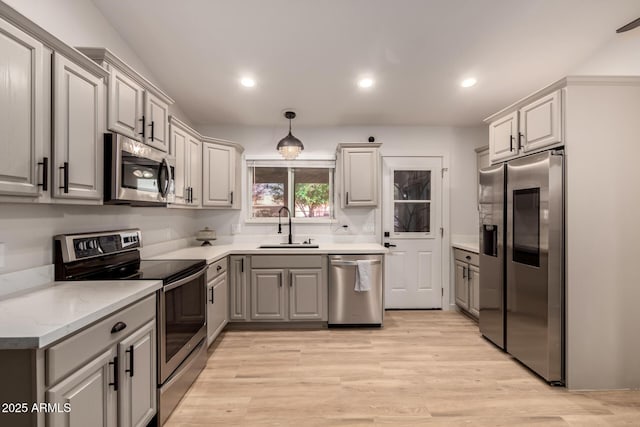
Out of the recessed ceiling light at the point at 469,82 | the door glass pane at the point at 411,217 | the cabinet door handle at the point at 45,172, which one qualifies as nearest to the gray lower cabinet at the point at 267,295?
the door glass pane at the point at 411,217

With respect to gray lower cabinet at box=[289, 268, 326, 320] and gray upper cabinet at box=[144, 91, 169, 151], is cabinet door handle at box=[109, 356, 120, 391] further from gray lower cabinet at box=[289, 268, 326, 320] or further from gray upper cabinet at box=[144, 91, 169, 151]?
gray lower cabinet at box=[289, 268, 326, 320]

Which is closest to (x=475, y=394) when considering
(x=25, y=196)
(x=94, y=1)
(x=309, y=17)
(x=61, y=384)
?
(x=61, y=384)

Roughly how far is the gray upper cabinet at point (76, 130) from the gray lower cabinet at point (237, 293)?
174 centimetres

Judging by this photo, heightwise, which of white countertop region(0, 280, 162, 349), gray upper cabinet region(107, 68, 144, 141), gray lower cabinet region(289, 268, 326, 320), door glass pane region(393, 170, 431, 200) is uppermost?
gray upper cabinet region(107, 68, 144, 141)

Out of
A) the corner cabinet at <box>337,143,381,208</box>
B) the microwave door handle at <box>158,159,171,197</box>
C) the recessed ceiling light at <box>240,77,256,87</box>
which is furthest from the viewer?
the corner cabinet at <box>337,143,381,208</box>

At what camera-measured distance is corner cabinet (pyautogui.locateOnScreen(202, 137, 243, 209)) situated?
350 centimetres

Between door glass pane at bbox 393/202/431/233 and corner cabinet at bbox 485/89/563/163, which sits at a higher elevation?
corner cabinet at bbox 485/89/563/163

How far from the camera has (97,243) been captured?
2.04 meters

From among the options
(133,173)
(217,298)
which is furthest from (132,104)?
(217,298)

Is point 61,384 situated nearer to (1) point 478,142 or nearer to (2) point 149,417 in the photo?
(2) point 149,417

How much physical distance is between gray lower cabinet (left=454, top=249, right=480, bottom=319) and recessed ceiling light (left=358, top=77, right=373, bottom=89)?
235cm

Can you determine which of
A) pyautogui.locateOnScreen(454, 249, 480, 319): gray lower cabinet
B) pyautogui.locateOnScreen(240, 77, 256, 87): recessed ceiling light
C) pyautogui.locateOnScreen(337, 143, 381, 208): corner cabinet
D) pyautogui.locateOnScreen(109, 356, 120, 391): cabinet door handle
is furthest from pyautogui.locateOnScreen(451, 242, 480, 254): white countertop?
pyautogui.locateOnScreen(109, 356, 120, 391): cabinet door handle

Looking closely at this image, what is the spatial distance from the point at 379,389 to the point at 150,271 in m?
1.92

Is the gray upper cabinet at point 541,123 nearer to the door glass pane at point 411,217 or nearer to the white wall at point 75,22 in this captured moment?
the door glass pane at point 411,217
